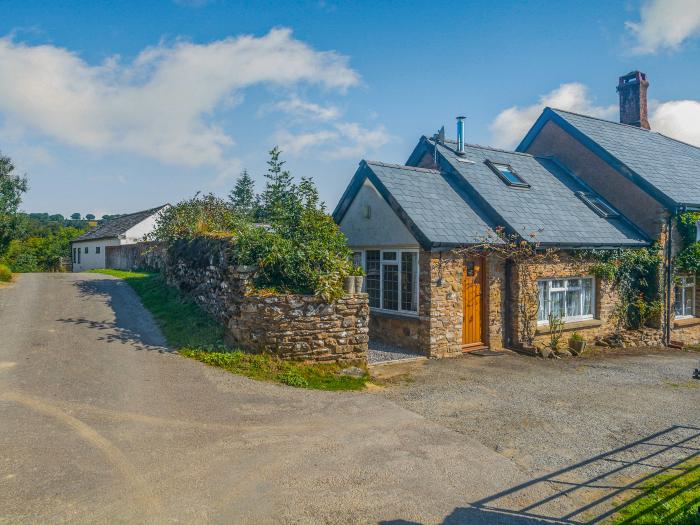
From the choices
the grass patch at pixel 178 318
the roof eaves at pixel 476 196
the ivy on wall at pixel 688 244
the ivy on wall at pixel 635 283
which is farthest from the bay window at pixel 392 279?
the ivy on wall at pixel 688 244

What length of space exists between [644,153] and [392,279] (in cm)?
1303

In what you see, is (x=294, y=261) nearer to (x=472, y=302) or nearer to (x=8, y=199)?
(x=472, y=302)

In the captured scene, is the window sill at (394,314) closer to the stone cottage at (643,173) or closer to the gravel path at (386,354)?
the gravel path at (386,354)

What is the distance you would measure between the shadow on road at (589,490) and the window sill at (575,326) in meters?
6.90

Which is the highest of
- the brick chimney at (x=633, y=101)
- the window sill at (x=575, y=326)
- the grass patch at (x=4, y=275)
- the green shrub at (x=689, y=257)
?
the brick chimney at (x=633, y=101)

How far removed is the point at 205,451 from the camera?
6133 mm

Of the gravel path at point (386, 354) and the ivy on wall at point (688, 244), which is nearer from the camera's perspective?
the gravel path at point (386, 354)

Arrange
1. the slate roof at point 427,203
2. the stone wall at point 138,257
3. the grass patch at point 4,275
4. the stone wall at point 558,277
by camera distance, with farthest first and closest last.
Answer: the stone wall at point 138,257 < the grass patch at point 4,275 < the stone wall at point 558,277 < the slate roof at point 427,203

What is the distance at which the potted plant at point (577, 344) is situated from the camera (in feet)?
45.4

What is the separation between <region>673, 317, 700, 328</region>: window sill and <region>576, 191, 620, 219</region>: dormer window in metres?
4.35

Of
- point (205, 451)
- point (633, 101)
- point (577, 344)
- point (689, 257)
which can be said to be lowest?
point (205, 451)

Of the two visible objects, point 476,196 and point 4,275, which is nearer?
point 476,196

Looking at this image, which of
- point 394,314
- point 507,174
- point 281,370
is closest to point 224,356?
point 281,370

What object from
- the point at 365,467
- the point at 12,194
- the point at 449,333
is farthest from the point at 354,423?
the point at 12,194
